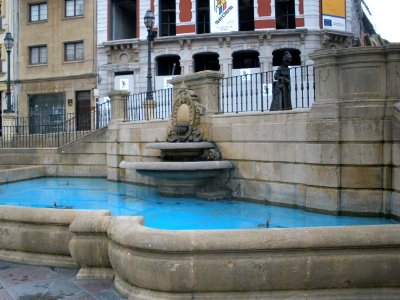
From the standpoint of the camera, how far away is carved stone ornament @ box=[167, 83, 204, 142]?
10960 millimetres

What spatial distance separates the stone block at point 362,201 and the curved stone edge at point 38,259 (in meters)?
4.71

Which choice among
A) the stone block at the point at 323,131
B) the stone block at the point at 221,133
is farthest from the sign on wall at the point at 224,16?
the stone block at the point at 323,131

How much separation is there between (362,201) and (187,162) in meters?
3.87

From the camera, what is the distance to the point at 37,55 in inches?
1367

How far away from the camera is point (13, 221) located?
6203 millimetres

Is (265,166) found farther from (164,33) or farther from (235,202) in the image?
(164,33)

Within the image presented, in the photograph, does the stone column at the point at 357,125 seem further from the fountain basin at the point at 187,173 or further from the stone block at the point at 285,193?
the fountain basin at the point at 187,173

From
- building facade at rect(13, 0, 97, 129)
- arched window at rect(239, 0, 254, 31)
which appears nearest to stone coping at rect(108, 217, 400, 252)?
arched window at rect(239, 0, 254, 31)

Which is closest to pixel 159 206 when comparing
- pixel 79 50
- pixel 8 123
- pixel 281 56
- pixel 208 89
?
pixel 208 89

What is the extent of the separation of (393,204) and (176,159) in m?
5.26

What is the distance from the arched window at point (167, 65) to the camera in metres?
31.5

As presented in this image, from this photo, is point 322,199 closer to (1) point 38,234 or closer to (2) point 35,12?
(1) point 38,234

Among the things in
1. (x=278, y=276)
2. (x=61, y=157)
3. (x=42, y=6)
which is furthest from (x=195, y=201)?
(x=42, y=6)

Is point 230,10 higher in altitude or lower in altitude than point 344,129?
higher
